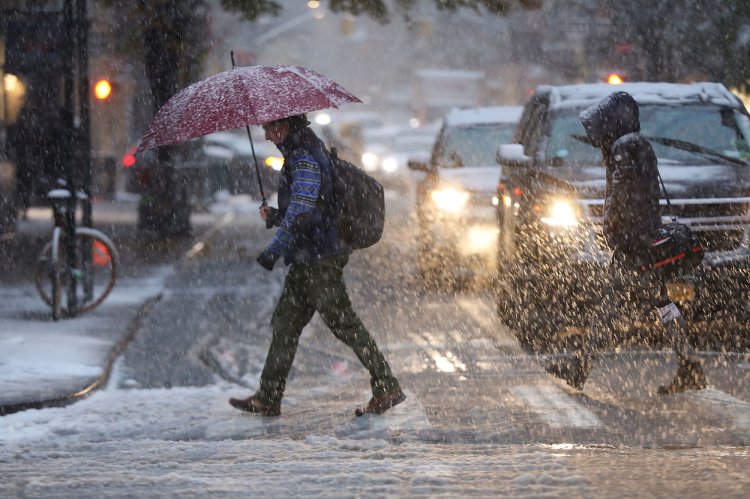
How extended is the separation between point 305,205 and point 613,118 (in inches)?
76.0

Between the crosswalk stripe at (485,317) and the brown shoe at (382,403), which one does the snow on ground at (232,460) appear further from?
the crosswalk stripe at (485,317)

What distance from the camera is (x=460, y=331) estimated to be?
36.2ft

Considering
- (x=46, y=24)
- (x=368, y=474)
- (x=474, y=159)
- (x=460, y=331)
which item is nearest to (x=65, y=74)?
(x=46, y=24)

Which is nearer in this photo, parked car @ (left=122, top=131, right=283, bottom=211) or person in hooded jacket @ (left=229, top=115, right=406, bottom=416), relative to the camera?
person in hooded jacket @ (left=229, top=115, right=406, bottom=416)

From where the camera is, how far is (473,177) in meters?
14.6

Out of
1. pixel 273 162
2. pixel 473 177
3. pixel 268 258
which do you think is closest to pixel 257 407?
pixel 268 258

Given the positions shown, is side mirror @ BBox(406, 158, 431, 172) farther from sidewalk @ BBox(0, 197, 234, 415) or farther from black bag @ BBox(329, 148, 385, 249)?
black bag @ BBox(329, 148, 385, 249)

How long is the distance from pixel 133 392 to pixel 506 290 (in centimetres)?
386

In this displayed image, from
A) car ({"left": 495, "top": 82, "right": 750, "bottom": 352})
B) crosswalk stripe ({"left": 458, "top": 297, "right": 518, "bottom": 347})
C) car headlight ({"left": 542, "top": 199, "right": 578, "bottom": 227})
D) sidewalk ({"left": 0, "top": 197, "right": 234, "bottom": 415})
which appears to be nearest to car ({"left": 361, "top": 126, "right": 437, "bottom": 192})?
sidewalk ({"left": 0, "top": 197, "right": 234, "bottom": 415})

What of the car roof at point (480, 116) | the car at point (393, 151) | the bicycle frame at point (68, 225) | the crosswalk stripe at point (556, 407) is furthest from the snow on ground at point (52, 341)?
the car at point (393, 151)

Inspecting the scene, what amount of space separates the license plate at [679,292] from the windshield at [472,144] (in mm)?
6900

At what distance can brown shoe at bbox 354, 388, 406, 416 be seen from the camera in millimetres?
7609

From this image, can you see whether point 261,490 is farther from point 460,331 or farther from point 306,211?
point 460,331

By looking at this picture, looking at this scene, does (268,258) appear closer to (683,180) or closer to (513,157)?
(683,180)
